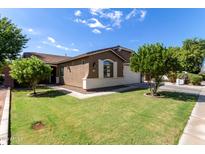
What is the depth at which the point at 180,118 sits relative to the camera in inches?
264

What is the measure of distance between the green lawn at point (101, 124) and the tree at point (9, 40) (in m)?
19.0

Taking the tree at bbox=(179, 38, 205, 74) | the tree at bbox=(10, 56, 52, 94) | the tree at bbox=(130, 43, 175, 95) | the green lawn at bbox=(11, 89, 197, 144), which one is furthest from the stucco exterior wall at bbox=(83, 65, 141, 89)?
the tree at bbox=(179, 38, 205, 74)

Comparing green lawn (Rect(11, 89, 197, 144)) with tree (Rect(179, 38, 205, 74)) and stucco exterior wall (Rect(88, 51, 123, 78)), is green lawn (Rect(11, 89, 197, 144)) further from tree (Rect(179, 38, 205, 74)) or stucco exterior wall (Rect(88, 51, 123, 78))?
tree (Rect(179, 38, 205, 74))

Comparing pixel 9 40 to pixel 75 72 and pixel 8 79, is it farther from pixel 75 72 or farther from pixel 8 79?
pixel 75 72

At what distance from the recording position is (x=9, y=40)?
2425cm

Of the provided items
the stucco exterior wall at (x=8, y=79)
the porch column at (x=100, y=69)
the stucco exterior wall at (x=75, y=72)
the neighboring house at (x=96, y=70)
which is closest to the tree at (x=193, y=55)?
the neighboring house at (x=96, y=70)

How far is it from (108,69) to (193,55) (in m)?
19.9

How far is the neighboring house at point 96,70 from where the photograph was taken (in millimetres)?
14664

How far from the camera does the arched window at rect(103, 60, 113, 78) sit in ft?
52.8

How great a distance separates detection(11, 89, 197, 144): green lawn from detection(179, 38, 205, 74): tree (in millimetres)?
23656

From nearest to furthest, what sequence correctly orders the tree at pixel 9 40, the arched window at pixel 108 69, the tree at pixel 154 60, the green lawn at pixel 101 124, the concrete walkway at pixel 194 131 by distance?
the concrete walkway at pixel 194 131, the green lawn at pixel 101 124, the tree at pixel 154 60, the arched window at pixel 108 69, the tree at pixel 9 40

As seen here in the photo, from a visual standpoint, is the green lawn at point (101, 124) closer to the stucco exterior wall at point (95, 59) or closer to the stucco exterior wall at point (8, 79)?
the stucco exterior wall at point (95, 59)
